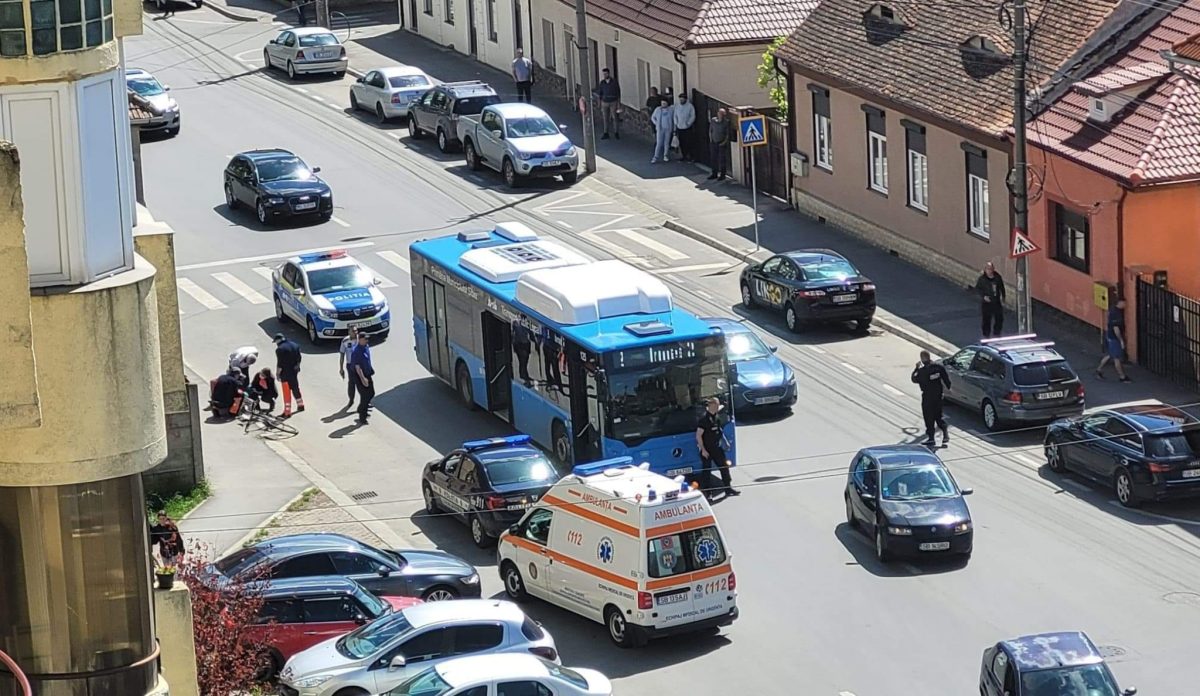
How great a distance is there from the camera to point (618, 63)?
57.8 meters

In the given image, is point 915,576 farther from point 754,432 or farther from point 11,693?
point 11,693

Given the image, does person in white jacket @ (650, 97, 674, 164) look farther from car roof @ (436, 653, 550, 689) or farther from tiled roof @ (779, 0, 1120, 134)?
car roof @ (436, 653, 550, 689)

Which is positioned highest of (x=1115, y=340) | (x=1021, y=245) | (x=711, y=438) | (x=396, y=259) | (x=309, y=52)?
(x=1021, y=245)

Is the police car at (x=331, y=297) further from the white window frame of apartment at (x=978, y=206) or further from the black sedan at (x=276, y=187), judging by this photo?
the white window frame of apartment at (x=978, y=206)

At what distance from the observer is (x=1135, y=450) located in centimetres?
2972

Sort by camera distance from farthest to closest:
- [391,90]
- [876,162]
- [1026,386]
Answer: [391,90], [876,162], [1026,386]

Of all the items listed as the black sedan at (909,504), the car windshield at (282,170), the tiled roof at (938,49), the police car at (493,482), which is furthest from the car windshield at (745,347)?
the car windshield at (282,170)

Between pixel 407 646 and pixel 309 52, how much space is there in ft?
140

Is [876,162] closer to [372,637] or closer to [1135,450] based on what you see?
[1135,450]

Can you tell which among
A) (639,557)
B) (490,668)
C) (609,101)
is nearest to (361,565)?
(639,557)

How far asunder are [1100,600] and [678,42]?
28.6m

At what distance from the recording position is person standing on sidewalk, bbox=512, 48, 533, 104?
195 feet

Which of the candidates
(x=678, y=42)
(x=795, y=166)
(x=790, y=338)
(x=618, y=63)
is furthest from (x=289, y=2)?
(x=790, y=338)

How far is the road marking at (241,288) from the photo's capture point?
43344mm
